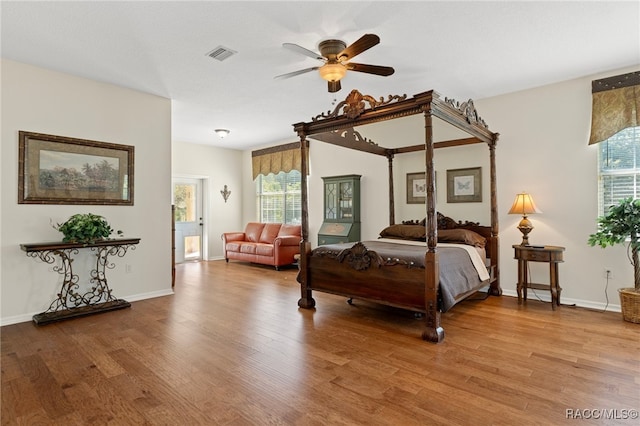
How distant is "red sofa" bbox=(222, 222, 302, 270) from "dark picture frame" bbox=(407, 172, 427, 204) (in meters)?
2.41

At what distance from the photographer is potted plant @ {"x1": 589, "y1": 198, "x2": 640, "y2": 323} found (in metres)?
3.39

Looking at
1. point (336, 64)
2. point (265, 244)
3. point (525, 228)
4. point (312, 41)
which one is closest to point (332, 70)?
point (336, 64)

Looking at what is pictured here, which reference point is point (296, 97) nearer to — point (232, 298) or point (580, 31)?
point (232, 298)

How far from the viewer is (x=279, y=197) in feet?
26.7

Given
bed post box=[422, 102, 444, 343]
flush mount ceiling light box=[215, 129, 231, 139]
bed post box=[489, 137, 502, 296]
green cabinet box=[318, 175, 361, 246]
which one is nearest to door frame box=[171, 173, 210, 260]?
flush mount ceiling light box=[215, 129, 231, 139]

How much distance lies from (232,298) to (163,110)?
2.77 m

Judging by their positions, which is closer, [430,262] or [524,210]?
[430,262]

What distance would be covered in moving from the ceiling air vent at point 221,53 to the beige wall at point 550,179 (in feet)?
10.9

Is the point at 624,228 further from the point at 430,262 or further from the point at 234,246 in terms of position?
the point at 234,246

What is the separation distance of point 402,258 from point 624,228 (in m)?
2.26

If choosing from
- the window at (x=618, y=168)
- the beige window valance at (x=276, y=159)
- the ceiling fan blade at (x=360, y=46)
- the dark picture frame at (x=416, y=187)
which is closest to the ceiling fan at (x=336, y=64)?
the ceiling fan blade at (x=360, y=46)

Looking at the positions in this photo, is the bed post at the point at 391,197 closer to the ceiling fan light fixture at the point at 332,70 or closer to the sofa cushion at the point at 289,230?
the sofa cushion at the point at 289,230

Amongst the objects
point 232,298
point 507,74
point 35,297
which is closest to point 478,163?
point 507,74

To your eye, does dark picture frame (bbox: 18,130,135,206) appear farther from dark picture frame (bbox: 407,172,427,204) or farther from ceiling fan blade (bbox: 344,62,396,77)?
dark picture frame (bbox: 407,172,427,204)
